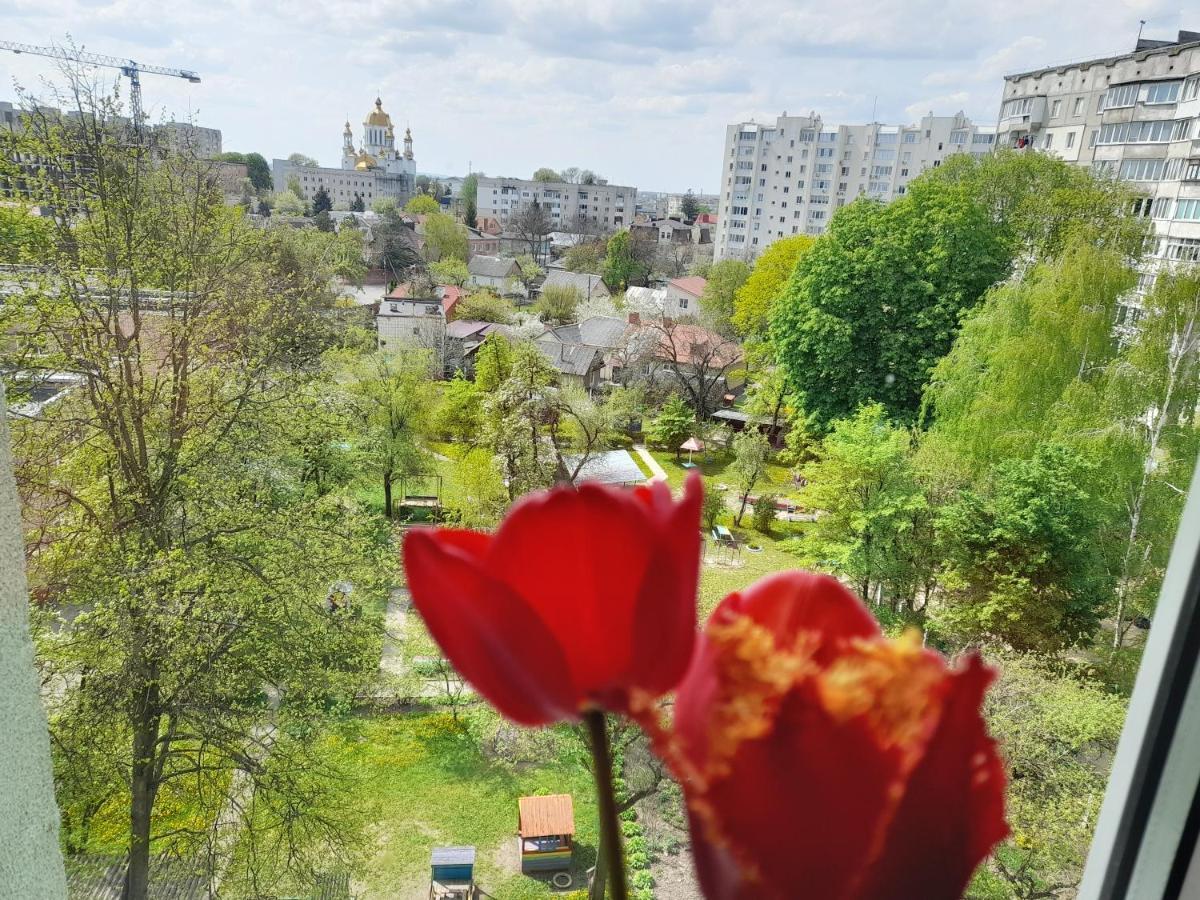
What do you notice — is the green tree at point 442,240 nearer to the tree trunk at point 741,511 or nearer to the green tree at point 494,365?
the green tree at point 494,365

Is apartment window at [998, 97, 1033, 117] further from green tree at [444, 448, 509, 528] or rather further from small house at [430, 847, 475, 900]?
small house at [430, 847, 475, 900]

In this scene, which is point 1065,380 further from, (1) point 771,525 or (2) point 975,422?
(1) point 771,525

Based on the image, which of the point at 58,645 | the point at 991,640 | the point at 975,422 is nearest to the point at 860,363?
the point at 975,422

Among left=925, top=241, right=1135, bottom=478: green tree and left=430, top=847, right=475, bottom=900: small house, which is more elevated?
left=925, top=241, right=1135, bottom=478: green tree

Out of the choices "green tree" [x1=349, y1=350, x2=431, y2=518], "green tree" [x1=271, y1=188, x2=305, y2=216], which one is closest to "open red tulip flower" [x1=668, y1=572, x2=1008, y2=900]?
"green tree" [x1=349, y1=350, x2=431, y2=518]

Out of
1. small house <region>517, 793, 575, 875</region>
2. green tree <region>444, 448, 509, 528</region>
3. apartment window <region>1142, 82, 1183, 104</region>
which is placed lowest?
small house <region>517, 793, 575, 875</region>

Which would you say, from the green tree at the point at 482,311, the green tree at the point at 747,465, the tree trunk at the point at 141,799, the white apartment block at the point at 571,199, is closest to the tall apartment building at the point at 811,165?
the white apartment block at the point at 571,199

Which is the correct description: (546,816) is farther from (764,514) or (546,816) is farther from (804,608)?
(764,514)
